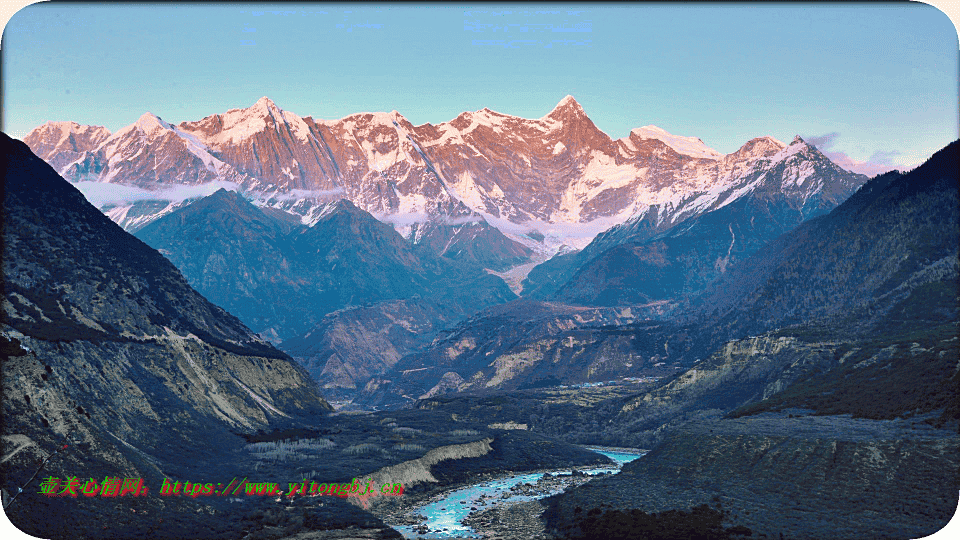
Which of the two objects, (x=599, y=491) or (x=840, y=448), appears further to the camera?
(x=599, y=491)

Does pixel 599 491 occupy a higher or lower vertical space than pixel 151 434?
lower

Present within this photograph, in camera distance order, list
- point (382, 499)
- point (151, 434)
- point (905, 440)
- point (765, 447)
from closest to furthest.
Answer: point (905, 440)
point (765, 447)
point (151, 434)
point (382, 499)

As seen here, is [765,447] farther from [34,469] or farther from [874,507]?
[34,469]

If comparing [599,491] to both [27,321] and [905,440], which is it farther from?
[27,321]

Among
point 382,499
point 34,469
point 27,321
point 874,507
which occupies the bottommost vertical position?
point 382,499

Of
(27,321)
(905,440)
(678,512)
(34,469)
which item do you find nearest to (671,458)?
(678,512)

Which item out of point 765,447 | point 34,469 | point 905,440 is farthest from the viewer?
point 765,447
